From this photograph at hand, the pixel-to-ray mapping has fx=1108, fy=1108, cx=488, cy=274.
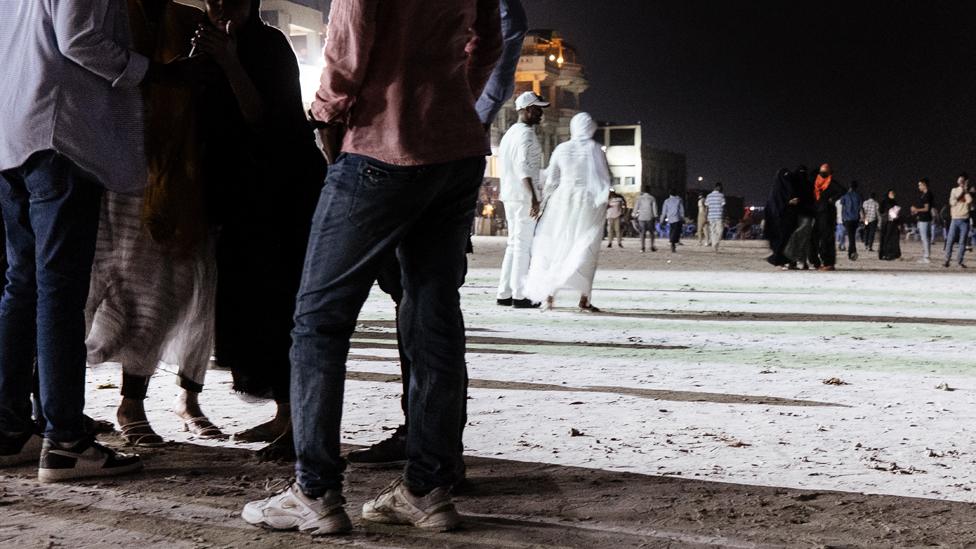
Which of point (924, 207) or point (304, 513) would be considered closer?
point (304, 513)

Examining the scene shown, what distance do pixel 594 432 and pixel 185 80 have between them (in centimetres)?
214

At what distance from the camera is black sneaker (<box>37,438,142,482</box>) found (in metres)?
3.66

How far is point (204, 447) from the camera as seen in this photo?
14.0ft

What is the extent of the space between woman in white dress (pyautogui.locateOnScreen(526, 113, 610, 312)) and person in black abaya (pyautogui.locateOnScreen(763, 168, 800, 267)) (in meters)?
9.74

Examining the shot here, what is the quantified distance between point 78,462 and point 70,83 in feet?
4.10

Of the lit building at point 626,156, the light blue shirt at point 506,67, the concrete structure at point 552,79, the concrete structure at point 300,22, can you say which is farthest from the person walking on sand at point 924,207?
the lit building at point 626,156

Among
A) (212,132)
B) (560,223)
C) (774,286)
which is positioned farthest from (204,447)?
(774,286)

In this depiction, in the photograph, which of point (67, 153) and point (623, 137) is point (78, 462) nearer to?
point (67, 153)

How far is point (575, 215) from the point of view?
10234 millimetres

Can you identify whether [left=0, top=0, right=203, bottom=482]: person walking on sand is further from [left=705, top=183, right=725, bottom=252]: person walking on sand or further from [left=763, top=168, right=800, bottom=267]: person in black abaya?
[left=705, top=183, right=725, bottom=252]: person walking on sand

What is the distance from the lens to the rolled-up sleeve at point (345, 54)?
289 cm

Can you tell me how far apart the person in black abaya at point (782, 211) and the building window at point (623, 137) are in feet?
313

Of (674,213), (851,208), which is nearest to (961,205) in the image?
(851,208)

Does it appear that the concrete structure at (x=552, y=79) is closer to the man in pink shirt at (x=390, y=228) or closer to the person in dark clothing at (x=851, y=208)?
the person in dark clothing at (x=851, y=208)
